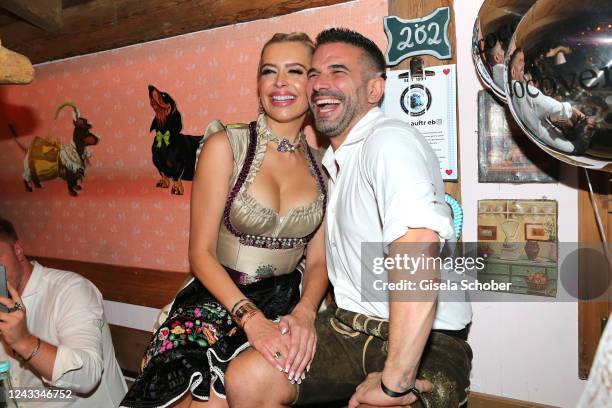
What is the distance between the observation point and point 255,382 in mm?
1373

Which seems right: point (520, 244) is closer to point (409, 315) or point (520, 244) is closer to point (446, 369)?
point (446, 369)

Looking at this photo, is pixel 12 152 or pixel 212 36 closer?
pixel 212 36

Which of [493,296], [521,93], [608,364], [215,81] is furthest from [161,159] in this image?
[608,364]

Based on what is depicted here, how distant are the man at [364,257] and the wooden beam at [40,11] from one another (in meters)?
2.11

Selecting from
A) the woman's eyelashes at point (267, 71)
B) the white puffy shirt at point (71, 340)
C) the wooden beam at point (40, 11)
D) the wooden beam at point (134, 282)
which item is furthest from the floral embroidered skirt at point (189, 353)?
the wooden beam at point (40, 11)

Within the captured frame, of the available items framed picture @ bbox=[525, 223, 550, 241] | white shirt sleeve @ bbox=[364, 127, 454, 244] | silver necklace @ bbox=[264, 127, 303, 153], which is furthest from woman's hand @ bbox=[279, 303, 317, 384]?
framed picture @ bbox=[525, 223, 550, 241]

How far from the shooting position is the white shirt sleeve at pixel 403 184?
120 centimetres

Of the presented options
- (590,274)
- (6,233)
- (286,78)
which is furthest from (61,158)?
(590,274)

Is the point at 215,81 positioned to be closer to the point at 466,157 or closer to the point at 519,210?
the point at 466,157

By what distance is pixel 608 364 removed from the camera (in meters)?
0.51

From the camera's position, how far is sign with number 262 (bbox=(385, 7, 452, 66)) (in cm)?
181

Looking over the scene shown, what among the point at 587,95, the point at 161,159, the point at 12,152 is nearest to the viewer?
the point at 587,95

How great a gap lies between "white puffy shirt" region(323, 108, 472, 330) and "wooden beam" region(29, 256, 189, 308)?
1.24 metres

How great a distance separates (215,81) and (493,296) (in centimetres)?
160
